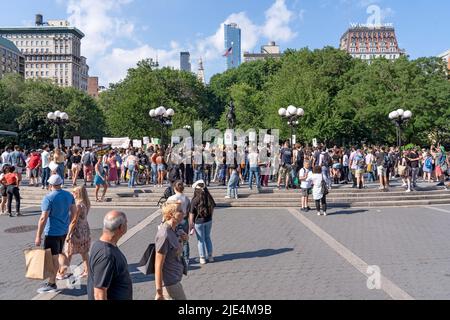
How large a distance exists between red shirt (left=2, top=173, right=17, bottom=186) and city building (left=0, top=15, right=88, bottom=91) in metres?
145

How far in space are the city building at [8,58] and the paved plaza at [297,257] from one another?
113 meters

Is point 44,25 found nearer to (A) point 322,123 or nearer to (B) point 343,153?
(A) point 322,123

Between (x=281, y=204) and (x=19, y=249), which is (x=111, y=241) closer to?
(x=19, y=249)

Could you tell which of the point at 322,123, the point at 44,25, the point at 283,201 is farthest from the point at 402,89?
the point at 44,25

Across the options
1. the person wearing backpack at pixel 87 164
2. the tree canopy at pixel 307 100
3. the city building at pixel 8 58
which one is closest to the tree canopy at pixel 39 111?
the tree canopy at pixel 307 100

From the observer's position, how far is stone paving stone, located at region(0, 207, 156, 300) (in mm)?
6352

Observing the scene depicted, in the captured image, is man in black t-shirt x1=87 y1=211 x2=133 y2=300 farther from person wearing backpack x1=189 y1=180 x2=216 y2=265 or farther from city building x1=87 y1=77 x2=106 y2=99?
city building x1=87 y1=77 x2=106 y2=99

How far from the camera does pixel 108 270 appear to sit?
358 centimetres

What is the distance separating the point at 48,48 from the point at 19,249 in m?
157

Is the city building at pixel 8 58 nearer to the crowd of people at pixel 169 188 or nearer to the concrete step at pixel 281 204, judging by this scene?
the crowd of people at pixel 169 188

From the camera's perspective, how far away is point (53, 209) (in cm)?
636

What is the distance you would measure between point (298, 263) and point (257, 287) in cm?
161

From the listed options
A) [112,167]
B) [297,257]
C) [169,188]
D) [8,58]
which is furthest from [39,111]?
[8,58]

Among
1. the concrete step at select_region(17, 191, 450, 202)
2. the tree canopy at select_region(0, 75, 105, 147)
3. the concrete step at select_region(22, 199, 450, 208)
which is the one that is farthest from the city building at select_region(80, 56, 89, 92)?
the concrete step at select_region(22, 199, 450, 208)
